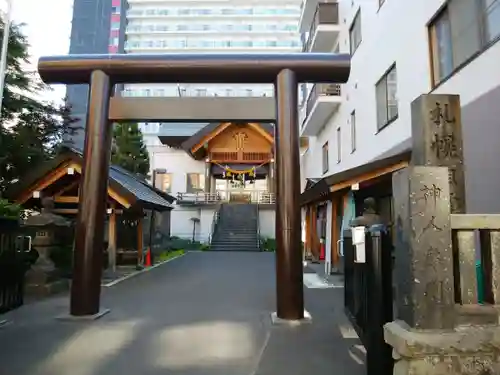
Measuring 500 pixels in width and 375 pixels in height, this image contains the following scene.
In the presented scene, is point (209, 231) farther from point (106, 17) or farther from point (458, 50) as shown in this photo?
point (106, 17)

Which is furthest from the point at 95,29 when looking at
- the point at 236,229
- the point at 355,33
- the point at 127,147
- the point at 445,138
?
the point at 445,138

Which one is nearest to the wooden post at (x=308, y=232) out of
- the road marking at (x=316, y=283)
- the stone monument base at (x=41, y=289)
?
the road marking at (x=316, y=283)

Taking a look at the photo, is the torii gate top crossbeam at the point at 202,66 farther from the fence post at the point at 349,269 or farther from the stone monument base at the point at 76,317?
the stone monument base at the point at 76,317

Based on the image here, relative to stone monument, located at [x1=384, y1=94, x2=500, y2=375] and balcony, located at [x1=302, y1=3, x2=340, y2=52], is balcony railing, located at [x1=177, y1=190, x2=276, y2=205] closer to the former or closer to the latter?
balcony, located at [x1=302, y1=3, x2=340, y2=52]

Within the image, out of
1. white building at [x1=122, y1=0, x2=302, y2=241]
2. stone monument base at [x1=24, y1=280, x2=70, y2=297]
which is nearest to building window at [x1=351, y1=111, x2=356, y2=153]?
white building at [x1=122, y1=0, x2=302, y2=241]

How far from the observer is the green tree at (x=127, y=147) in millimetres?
23266

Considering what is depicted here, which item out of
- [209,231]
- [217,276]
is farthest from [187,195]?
[217,276]

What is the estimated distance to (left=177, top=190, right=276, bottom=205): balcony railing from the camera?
91.8ft

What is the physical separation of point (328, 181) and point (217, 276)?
16.3 feet

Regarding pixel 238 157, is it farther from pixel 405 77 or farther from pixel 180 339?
pixel 180 339

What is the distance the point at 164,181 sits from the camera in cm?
2961

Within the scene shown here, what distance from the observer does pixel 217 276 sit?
1238 centimetres

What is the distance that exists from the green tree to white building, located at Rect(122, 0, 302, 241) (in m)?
3.84

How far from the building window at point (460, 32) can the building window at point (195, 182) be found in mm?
22258
